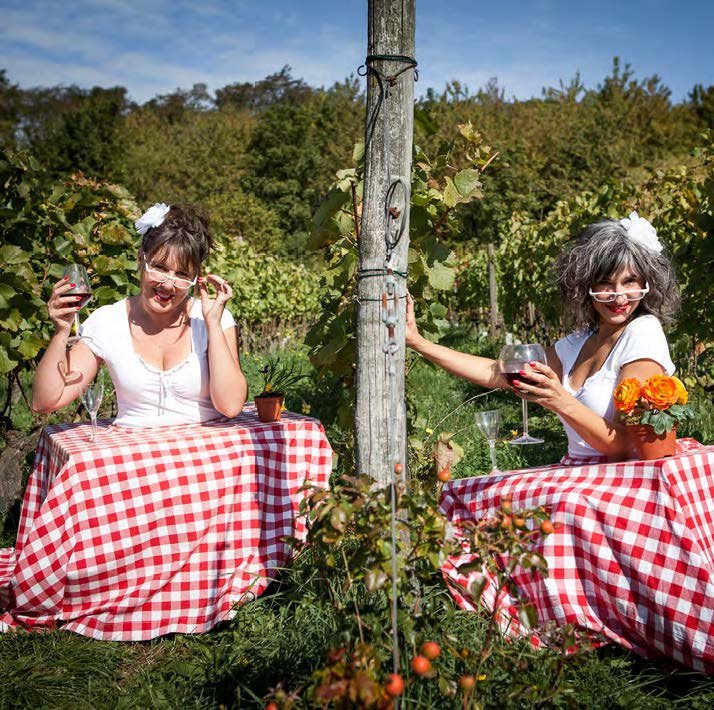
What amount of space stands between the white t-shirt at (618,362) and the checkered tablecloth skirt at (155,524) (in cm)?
99

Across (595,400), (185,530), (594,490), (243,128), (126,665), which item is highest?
(243,128)

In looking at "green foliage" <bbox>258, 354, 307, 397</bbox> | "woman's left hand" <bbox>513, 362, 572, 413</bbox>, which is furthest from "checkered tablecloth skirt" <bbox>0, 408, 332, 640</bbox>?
"woman's left hand" <bbox>513, 362, 572, 413</bbox>

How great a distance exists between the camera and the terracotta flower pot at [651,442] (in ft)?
7.36

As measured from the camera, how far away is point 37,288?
14.5 feet

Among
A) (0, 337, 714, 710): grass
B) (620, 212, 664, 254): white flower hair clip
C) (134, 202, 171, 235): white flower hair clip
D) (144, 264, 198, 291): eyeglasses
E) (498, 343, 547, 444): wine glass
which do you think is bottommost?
(0, 337, 714, 710): grass

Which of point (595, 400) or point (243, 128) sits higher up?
point (243, 128)

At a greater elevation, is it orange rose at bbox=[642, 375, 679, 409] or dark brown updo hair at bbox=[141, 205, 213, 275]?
dark brown updo hair at bbox=[141, 205, 213, 275]

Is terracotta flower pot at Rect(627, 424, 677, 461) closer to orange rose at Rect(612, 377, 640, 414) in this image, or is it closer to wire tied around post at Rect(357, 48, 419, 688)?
orange rose at Rect(612, 377, 640, 414)

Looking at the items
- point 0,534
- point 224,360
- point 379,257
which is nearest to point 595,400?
point 379,257

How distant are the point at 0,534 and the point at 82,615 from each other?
1334 mm

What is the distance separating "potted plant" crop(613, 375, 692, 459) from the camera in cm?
219

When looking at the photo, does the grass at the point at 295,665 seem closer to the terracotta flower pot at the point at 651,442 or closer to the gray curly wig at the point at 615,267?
the terracotta flower pot at the point at 651,442

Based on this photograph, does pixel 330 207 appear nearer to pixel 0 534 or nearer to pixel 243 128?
pixel 0 534

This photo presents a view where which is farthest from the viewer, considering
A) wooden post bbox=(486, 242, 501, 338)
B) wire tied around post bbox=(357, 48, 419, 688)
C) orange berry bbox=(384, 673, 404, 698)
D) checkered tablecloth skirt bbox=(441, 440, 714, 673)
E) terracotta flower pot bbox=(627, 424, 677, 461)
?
wooden post bbox=(486, 242, 501, 338)
